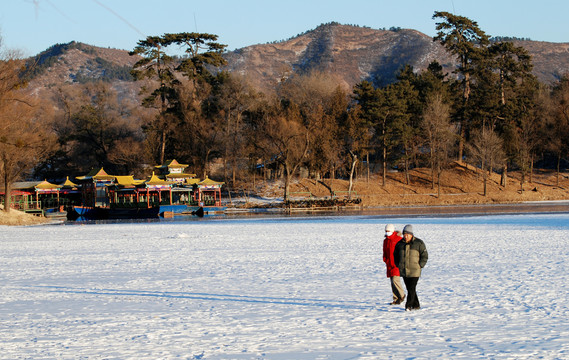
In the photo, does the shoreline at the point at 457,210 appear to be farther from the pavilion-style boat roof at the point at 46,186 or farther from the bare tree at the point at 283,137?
the pavilion-style boat roof at the point at 46,186

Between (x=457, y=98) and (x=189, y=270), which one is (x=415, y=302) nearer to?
(x=189, y=270)

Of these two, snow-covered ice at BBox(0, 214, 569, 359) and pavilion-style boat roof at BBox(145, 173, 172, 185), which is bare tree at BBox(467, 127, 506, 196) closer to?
pavilion-style boat roof at BBox(145, 173, 172, 185)

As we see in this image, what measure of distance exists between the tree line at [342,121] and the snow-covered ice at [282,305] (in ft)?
166

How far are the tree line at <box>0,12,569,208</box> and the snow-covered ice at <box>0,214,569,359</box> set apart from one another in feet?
166

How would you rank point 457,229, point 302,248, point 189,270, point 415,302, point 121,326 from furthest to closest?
point 457,229
point 302,248
point 189,270
point 415,302
point 121,326

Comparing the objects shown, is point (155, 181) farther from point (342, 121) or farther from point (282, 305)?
point (282, 305)

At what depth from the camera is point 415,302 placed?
420 inches

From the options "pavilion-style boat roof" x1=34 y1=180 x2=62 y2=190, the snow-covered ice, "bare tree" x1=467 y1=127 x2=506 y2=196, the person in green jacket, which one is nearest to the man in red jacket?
the person in green jacket

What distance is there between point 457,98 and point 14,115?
5311cm

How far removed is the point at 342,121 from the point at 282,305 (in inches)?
2641

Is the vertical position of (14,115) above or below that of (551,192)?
above

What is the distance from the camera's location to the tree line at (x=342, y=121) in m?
72.1

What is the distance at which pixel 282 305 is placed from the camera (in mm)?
11406

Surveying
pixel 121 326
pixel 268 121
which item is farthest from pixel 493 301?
pixel 268 121
